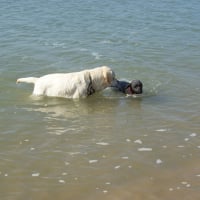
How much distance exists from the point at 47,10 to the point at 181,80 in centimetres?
968

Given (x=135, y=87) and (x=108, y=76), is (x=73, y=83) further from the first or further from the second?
(x=135, y=87)

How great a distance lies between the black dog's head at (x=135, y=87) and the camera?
12.0m

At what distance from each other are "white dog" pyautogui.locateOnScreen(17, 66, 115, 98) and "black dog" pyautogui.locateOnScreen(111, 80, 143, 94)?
11.7 inches

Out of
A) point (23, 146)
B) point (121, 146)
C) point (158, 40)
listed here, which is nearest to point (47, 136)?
point (23, 146)

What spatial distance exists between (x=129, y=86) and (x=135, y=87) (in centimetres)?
17

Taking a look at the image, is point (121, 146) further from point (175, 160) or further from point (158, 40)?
point (158, 40)

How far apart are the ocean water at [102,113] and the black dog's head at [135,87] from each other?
17 cm

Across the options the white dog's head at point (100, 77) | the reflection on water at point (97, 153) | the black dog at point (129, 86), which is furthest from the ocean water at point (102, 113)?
the white dog's head at point (100, 77)

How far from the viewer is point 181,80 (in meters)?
13.3

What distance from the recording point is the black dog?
475 inches

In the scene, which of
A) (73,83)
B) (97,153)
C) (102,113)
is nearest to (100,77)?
(73,83)

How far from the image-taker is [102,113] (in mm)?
11305

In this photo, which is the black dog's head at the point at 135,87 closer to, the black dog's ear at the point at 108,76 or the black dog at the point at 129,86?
the black dog at the point at 129,86

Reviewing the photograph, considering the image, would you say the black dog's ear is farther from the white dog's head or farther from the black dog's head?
the black dog's head
